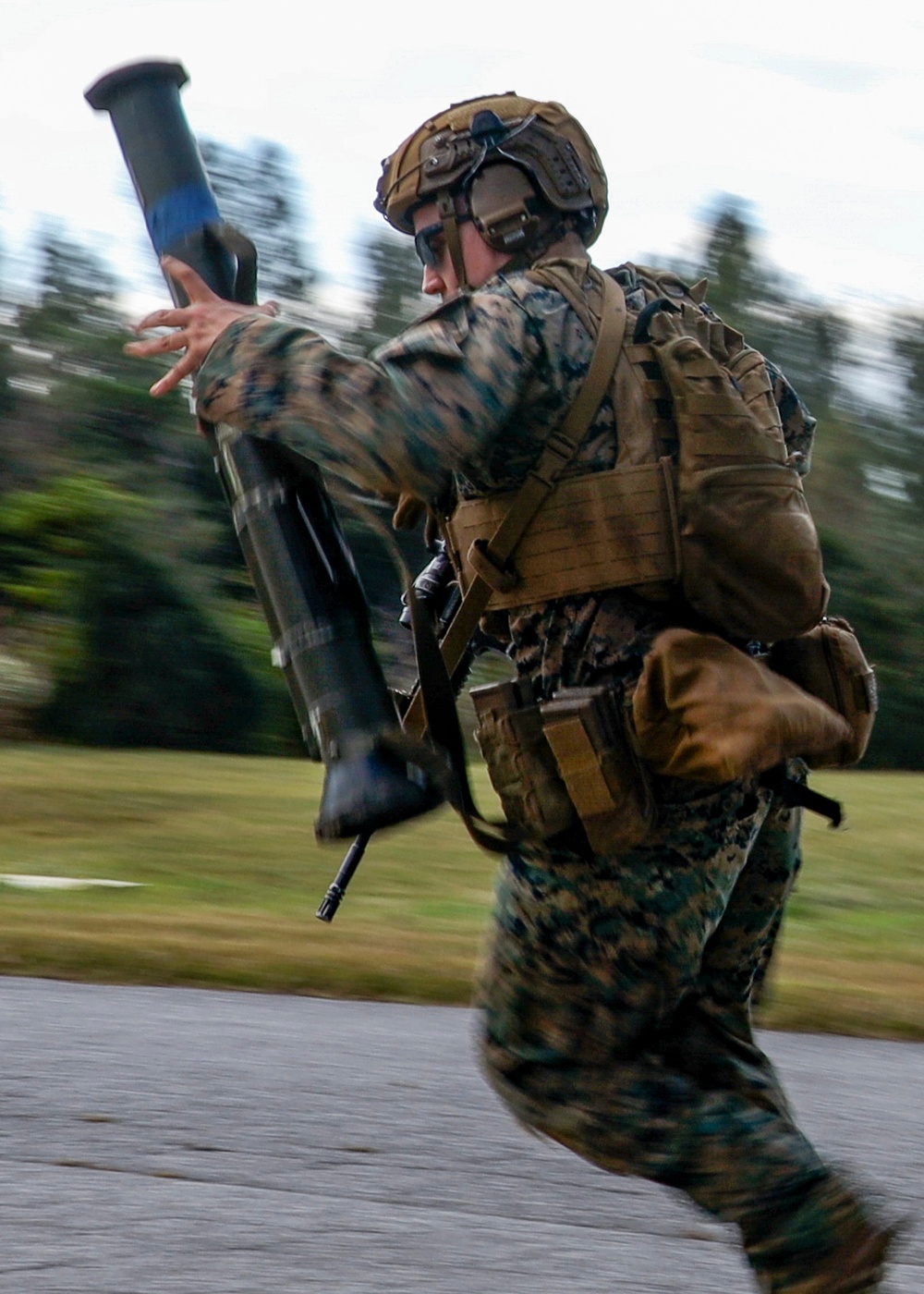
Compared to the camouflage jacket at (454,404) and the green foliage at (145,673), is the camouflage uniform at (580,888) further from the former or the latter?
the green foliage at (145,673)

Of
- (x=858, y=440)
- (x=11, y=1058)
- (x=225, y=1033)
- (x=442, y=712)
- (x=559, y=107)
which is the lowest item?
(x=858, y=440)

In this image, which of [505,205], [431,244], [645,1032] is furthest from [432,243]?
→ [645,1032]

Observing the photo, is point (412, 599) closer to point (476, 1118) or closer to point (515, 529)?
point (515, 529)

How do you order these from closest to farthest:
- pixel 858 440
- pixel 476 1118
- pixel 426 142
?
pixel 426 142 → pixel 476 1118 → pixel 858 440

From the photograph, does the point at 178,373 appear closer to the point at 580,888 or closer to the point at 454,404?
the point at 454,404

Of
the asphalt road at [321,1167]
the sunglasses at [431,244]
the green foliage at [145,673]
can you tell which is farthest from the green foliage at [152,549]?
the sunglasses at [431,244]

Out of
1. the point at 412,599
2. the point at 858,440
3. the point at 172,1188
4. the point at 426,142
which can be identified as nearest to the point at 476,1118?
the point at 172,1188

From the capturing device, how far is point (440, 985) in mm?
5957

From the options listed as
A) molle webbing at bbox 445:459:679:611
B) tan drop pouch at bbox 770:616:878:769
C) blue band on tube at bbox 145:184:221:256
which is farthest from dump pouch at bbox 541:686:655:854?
blue band on tube at bbox 145:184:221:256

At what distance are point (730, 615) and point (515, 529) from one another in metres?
0.34

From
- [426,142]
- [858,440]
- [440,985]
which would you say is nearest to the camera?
[426,142]

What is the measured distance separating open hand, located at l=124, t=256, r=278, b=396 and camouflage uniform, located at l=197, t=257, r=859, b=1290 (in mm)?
56

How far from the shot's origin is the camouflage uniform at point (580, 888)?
2.60 meters

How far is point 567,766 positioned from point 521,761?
112 mm
